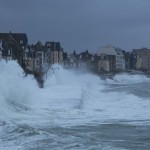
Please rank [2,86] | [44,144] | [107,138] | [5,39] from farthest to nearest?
[5,39]
[2,86]
[107,138]
[44,144]

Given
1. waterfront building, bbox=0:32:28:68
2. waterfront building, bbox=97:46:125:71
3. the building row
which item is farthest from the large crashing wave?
waterfront building, bbox=97:46:125:71

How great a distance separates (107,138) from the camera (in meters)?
13.7

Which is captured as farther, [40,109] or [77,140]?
[40,109]

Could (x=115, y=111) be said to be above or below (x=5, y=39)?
below

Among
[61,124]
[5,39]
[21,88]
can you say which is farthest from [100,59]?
[61,124]

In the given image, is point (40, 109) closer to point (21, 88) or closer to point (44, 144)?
point (21, 88)

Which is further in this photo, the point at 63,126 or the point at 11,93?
the point at 11,93

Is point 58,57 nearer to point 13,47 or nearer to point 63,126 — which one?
point 13,47

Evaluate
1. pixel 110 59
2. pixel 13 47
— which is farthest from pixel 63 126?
pixel 110 59

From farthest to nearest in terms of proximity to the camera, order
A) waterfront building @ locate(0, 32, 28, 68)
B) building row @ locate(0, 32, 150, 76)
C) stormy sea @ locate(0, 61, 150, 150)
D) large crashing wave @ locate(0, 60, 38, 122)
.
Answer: building row @ locate(0, 32, 150, 76) → waterfront building @ locate(0, 32, 28, 68) → large crashing wave @ locate(0, 60, 38, 122) → stormy sea @ locate(0, 61, 150, 150)

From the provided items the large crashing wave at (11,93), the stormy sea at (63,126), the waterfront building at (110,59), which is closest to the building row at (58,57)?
the waterfront building at (110,59)

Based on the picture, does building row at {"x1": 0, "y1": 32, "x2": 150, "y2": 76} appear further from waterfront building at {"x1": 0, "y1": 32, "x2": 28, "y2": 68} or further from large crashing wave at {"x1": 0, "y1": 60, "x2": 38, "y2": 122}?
large crashing wave at {"x1": 0, "y1": 60, "x2": 38, "y2": 122}

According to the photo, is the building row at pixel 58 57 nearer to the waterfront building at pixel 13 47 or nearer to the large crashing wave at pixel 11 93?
the waterfront building at pixel 13 47

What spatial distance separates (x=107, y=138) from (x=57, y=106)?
391 inches
